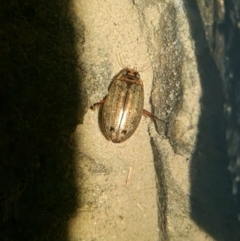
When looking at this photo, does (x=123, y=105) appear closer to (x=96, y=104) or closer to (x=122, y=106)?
(x=122, y=106)

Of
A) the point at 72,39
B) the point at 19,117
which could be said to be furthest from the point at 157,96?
the point at 19,117

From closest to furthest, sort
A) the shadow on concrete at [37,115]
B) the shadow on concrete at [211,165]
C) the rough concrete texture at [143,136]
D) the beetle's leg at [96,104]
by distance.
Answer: the shadow on concrete at [37,115] < the rough concrete texture at [143,136] < the beetle's leg at [96,104] < the shadow on concrete at [211,165]

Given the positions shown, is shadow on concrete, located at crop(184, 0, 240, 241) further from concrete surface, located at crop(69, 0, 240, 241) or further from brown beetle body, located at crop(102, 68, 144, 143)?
brown beetle body, located at crop(102, 68, 144, 143)

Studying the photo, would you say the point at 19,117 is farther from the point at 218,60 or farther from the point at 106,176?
the point at 218,60

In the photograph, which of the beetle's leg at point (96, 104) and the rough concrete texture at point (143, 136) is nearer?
the rough concrete texture at point (143, 136)

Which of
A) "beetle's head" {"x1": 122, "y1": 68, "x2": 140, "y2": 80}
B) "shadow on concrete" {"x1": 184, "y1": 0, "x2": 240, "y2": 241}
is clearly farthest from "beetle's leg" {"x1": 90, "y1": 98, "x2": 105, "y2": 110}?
"shadow on concrete" {"x1": 184, "y1": 0, "x2": 240, "y2": 241}

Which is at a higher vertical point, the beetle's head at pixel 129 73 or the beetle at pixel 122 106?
the beetle's head at pixel 129 73

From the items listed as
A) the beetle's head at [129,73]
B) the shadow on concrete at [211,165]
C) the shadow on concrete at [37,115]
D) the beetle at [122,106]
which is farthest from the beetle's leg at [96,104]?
the shadow on concrete at [211,165]

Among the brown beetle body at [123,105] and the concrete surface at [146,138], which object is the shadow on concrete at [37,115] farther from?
the brown beetle body at [123,105]
